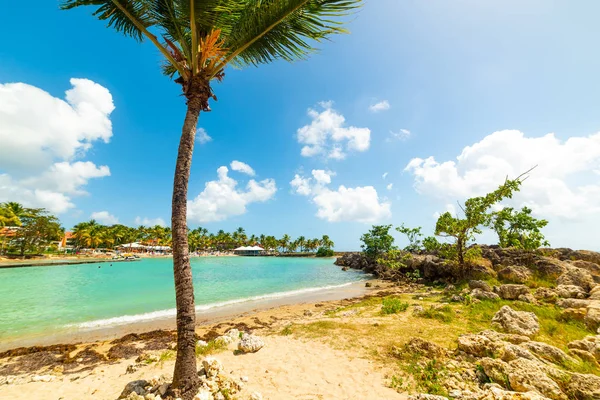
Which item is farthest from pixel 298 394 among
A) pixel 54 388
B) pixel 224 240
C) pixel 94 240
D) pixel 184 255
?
pixel 224 240

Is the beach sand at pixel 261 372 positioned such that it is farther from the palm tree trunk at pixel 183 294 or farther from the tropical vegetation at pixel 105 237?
the tropical vegetation at pixel 105 237

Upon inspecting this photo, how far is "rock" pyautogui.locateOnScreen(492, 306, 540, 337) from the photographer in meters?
8.40

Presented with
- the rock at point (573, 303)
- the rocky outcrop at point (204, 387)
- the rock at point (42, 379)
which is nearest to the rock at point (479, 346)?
the rocky outcrop at point (204, 387)

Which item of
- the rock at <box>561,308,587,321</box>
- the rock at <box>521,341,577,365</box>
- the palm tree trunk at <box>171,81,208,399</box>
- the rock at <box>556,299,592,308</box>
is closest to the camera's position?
the palm tree trunk at <box>171,81,208,399</box>

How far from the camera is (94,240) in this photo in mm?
81500

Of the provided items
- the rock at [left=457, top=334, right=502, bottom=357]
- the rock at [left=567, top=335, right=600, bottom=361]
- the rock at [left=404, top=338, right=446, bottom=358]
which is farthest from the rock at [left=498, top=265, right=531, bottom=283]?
the rock at [left=404, top=338, right=446, bottom=358]

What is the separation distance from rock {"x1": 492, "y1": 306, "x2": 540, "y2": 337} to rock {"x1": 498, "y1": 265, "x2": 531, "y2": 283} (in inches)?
500

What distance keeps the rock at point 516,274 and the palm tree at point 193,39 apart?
2320 centimetres

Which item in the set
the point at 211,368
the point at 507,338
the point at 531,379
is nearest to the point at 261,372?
the point at 211,368

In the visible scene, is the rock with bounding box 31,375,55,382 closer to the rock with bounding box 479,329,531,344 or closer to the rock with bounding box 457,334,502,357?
the rock with bounding box 457,334,502,357

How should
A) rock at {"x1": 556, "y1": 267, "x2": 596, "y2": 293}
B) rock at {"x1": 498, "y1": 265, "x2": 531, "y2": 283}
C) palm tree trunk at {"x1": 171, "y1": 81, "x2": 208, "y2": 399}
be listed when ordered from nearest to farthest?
1. palm tree trunk at {"x1": 171, "y1": 81, "x2": 208, "y2": 399}
2. rock at {"x1": 556, "y1": 267, "x2": 596, "y2": 293}
3. rock at {"x1": 498, "y1": 265, "x2": 531, "y2": 283}

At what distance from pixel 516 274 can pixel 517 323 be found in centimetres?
1379

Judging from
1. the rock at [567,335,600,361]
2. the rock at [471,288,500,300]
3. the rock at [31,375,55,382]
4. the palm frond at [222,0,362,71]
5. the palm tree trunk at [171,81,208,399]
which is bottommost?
the rock at [31,375,55,382]

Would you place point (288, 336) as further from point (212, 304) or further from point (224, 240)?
point (224, 240)
